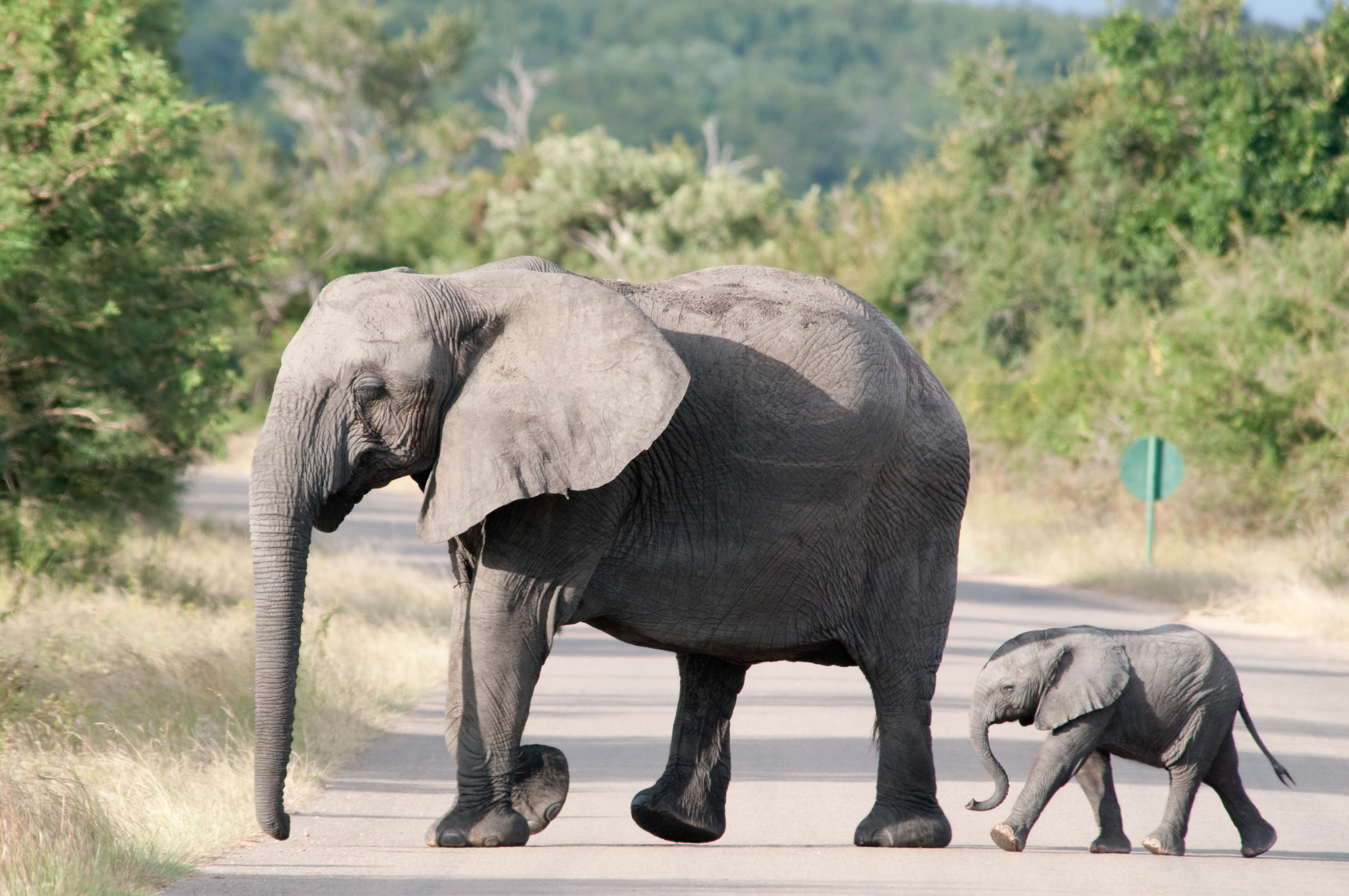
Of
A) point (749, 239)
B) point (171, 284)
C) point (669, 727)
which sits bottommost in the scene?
point (749, 239)

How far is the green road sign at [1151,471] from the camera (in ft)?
→ 71.6

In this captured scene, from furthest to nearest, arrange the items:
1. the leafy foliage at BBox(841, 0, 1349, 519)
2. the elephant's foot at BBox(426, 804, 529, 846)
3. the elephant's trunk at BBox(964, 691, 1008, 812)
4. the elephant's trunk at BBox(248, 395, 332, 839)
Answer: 1. the leafy foliage at BBox(841, 0, 1349, 519)
2. the elephant's trunk at BBox(964, 691, 1008, 812)
3. the elephant's foot at BBox(426, 804, 529, 846)
4. the elephant's trunk at BBox(248, 395, 332, 839)

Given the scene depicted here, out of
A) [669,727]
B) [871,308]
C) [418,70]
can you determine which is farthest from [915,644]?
[418,70]

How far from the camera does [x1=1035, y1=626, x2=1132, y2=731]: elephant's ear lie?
649 centimetres

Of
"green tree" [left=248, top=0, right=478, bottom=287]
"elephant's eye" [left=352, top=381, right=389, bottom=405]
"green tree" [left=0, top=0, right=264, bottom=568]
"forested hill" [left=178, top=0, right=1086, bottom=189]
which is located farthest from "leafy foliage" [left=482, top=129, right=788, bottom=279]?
"forested hill" [left=178, top=0, right=1086, bottom=189]

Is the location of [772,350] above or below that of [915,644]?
above

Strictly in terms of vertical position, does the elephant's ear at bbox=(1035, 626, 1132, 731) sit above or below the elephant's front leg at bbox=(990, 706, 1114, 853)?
above

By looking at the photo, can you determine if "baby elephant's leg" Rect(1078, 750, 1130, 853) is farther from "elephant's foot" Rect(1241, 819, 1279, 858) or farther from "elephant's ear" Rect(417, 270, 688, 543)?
"elephant's ear" Rect(417, 270, 688, 543)

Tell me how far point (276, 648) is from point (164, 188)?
8.98 m

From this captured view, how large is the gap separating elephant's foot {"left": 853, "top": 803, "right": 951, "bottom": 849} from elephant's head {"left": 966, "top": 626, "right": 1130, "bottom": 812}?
0.28 meters

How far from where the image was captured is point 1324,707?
12109mm

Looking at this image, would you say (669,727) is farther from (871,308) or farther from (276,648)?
(276,648)

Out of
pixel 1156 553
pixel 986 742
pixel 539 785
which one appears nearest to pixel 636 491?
pixel 539 785

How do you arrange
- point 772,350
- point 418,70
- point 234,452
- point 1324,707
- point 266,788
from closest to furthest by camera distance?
point 266,788, point 772,350, point 1324,707, point 234,452, point 418,70
